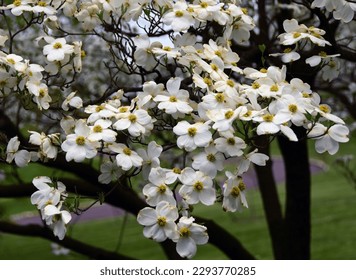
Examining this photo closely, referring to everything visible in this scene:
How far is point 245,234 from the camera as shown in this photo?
1030 centimetres

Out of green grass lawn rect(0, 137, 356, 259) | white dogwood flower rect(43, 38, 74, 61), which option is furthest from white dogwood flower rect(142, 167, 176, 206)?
green grass lawn rect(0, 137, 356, 259)

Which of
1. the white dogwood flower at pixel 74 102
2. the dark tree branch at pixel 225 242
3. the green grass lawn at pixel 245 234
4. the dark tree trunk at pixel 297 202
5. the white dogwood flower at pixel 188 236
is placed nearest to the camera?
the white dogwood flower at pixel 188 236

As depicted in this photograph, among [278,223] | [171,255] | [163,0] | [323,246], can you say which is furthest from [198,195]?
[323,246]

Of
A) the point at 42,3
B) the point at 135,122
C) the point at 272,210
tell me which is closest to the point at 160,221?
the point at 135,122

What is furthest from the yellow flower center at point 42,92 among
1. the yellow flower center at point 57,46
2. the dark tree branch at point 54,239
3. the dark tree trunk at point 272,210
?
the dark tree trunk at point 272,210

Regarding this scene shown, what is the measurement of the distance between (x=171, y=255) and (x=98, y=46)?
244 centimetres

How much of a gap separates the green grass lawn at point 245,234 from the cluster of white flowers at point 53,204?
17.9ft

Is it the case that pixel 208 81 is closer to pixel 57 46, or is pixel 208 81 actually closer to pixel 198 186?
pixel 198 186

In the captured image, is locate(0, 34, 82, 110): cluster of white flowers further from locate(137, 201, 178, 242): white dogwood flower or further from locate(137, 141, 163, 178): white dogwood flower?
locate(137, 201, 178, 242): white dogwood flower

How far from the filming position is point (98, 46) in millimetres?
6434

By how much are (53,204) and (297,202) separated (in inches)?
120

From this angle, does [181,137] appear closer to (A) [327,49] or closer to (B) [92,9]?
(B) [92,9]

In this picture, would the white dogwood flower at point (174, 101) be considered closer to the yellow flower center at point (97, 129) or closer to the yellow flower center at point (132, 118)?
the yellow flower center at point (132, 118)

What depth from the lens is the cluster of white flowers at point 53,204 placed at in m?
2.35
